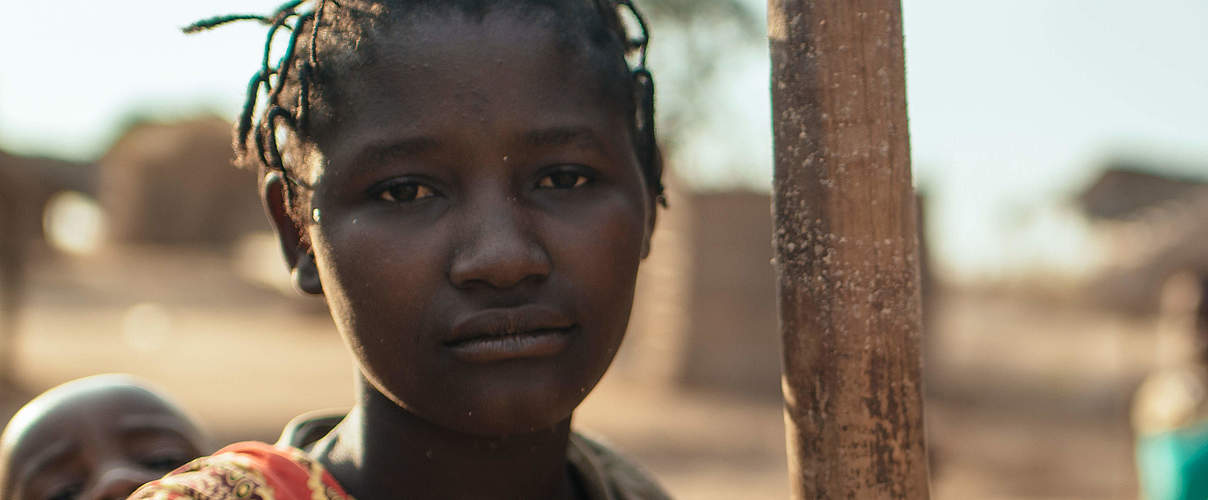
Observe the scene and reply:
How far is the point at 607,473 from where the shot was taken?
5.95ft

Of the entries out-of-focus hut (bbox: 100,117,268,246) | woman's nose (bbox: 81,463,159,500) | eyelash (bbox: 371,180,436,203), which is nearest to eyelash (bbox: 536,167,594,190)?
eyelash (bbox: 371,180,436,203)

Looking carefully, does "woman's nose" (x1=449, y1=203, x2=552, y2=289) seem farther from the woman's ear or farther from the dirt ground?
the dirt ground

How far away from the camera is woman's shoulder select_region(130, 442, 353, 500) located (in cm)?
124

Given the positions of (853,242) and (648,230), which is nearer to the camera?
(853,242)

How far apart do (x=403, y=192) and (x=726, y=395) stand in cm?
1044

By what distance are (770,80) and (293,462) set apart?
814 mm

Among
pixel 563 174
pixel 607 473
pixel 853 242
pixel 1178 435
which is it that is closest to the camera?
pixel 853 242

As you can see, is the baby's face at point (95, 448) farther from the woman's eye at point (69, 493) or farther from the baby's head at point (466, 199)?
the baby's head at point (466, 199)

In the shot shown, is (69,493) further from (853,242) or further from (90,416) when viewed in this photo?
(853,242)

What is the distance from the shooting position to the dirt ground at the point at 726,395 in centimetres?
884

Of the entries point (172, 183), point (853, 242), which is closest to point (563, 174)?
point (853, 242)

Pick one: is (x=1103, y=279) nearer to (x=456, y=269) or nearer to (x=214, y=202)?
(x=456, y=269)

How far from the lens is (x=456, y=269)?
124 cm

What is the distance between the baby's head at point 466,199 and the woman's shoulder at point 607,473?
0.39 meters
